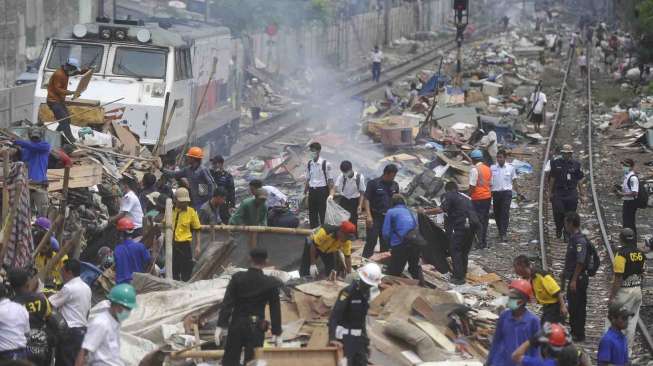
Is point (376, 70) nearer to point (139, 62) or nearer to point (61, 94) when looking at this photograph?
point (139, 62)

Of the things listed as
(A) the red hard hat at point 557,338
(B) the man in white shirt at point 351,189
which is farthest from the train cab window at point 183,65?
(A) the red hard hat at point 557,338

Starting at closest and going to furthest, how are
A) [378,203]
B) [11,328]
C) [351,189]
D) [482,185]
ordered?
1. [11,328]
2. [378,203]
3. [351,189]
4. [482,185]

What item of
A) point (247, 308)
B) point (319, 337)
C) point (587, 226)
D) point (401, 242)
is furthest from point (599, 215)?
point (247, 308)

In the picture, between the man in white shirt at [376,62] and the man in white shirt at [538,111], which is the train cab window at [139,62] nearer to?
the man in white shirt at [538,111]

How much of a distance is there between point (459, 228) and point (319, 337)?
4493 mm

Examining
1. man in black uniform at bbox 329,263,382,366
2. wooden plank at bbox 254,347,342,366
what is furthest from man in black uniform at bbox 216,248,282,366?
→ man in black uniform at bbox 329,263,382,366

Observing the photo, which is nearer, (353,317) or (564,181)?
(353,317)

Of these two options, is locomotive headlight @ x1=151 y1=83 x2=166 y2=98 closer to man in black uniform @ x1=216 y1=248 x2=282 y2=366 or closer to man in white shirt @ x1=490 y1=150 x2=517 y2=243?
man in white shirt @ x1=490 y1=150 x2=517 y2=243

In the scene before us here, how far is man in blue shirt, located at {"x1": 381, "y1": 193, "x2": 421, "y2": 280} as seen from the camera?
12969 millimetres

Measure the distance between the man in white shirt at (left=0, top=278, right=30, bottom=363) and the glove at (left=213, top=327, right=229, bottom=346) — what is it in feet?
4.96

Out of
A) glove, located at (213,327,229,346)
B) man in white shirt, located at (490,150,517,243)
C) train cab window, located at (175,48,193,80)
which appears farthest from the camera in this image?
train cab window, located at (175,48,193,80)

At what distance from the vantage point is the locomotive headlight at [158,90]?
18.6m

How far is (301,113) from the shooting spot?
111 ft

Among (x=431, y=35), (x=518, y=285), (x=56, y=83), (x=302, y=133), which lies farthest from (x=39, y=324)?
(x=431, y=35)
